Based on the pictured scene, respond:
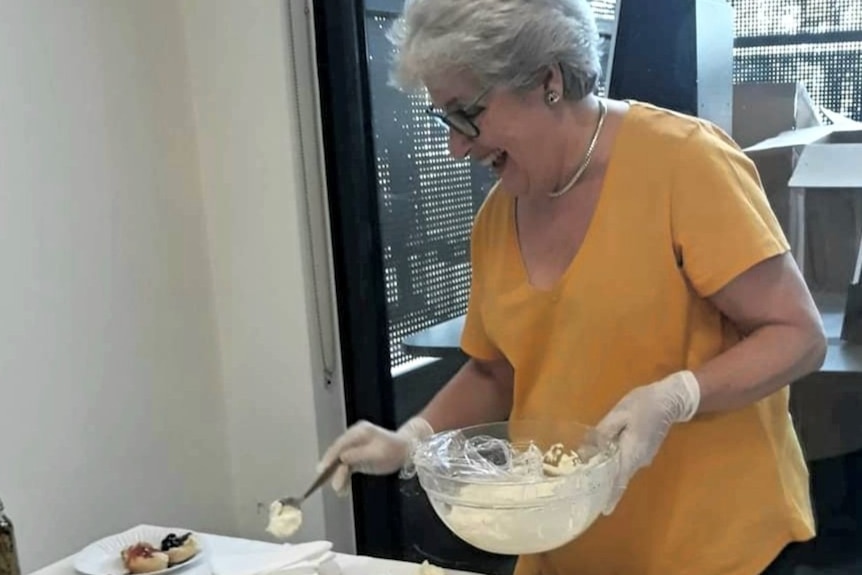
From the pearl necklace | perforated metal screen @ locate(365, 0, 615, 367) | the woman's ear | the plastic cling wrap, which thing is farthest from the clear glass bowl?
perforated metal screen @ locate(365, 0, 615, 367)

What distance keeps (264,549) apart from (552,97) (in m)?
0.79

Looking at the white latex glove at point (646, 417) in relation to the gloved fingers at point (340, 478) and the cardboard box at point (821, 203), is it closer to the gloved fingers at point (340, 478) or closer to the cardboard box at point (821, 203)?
the gloved fingers at point (340, 478)

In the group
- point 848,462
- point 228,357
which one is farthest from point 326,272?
point 848,462

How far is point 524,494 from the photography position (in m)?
1.11

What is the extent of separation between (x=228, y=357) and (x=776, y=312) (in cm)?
134

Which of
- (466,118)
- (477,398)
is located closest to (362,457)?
(477,398)

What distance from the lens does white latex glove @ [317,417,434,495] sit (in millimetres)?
1362

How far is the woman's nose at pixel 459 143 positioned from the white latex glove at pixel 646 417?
38 cm

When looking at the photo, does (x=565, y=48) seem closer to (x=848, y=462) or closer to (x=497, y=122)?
(x=497, y=122)

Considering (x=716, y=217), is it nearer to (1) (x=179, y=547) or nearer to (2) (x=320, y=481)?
(2) (x=320, y=481)

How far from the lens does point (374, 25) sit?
7.04 ft

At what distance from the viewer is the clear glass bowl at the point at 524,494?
3.63ft

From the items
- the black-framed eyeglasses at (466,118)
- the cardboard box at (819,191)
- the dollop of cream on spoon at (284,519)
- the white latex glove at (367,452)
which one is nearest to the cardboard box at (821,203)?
the cardboard box at (819,191)

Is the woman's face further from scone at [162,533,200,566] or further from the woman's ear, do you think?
scone at [162,533,200,566]
